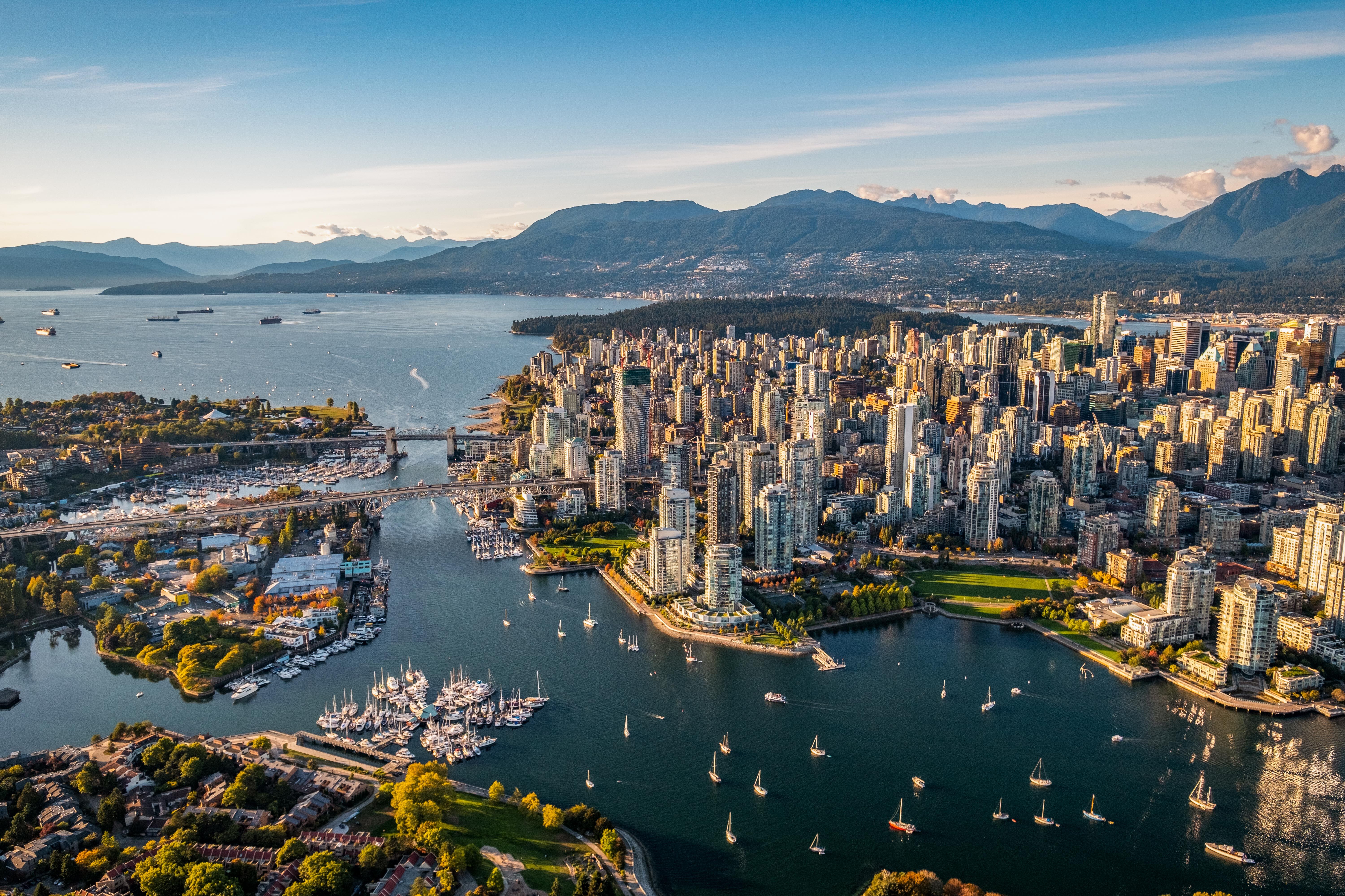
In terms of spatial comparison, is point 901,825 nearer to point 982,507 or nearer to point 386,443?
point 982,507

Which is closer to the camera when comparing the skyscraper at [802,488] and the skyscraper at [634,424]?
the skyscraper at [802,488]

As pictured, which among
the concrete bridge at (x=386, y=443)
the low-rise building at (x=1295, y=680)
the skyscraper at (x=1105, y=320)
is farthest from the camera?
the skyscraper at (x=1105, y=320)

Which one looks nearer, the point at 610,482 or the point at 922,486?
the point at 922,486

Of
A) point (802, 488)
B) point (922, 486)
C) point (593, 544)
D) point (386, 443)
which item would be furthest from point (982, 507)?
point (386, 443)

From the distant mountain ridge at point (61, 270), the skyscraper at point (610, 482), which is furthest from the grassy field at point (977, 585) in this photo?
the distant mountain ridge at point (61, 270)

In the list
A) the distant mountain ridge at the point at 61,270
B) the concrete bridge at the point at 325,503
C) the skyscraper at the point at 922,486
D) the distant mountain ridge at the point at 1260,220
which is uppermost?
the distant mountain ridge at the point at 1260,220

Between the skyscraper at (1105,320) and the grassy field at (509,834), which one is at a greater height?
the skyscraper at (1105,320)

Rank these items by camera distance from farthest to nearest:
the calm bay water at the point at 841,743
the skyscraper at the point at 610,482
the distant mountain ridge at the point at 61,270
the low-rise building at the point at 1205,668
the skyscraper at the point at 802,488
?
the distant mountain ridge at the point at 61,270, the skyscraper at the point at 610,482, the skyscraper at the point at 802,488, the low-rise building at the point at 1205,668, the calm bay water at the point at 841,743

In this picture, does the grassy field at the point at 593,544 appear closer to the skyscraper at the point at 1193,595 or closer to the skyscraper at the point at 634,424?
the skyscraper at the point at 634,424
